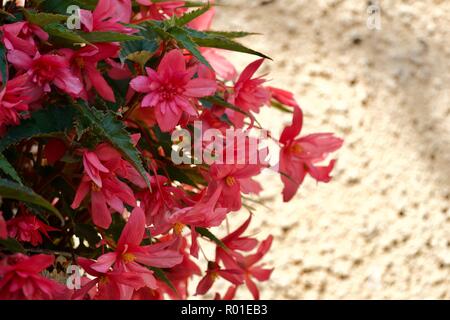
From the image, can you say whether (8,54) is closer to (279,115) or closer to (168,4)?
(168,4)

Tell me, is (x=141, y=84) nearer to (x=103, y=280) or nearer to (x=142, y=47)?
(x=142, y=47)

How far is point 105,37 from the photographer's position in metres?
0.72

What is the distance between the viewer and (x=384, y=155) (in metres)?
1.45

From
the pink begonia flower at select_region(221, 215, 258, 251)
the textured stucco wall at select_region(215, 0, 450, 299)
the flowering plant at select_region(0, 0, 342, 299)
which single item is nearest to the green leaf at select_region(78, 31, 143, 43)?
the flowering plant at select_region(0, 0, 342, 299)

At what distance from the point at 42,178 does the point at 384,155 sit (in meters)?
0.78

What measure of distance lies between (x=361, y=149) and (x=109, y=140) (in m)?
0.82

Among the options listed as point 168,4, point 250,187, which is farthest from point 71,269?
point 168,4

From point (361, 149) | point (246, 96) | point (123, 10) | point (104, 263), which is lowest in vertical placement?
point (361, 149)

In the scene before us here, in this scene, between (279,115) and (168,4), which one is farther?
(279,115)

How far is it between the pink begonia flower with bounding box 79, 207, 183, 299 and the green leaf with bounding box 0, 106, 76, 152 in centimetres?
10

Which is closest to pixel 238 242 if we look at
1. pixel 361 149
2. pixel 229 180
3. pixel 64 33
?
pixel 229 180

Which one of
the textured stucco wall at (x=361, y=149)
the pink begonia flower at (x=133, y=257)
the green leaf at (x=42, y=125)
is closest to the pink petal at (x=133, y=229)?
the pink begonia flower at (x=133, y=257)

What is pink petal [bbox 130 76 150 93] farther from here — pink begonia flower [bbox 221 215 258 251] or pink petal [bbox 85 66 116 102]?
pink begonia flower [bbox 221 215 258 251]

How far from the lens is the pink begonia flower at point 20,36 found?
28.0 inches
